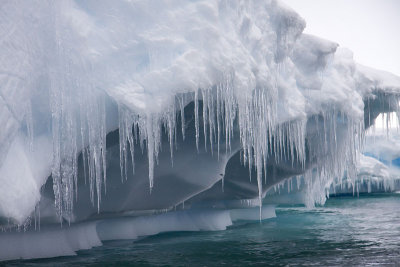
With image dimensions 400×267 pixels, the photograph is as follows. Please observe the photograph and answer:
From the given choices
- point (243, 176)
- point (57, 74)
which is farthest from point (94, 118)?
point (243, 176)

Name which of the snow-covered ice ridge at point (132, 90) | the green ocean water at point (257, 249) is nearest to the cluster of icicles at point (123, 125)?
the snow-covered ice ridge at point (132, 90)

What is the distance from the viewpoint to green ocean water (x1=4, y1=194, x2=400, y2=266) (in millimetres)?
6816

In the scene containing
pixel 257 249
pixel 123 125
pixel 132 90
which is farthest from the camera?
pixel 257 249

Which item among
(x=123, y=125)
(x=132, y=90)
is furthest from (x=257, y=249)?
(x=132, y=90)

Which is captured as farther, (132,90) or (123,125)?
(123,125)

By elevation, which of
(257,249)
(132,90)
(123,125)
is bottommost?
(257,249)

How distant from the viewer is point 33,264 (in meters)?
6.53

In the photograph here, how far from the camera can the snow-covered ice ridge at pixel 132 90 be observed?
504 centimetres

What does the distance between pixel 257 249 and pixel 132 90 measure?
13.3ft

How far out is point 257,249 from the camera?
8234 mm

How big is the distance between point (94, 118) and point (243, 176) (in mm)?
5854

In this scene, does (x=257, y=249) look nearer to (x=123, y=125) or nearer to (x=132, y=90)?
(x=123, y=125)

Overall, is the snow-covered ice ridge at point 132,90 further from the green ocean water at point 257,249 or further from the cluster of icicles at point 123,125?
the green ocean water at point 257,249

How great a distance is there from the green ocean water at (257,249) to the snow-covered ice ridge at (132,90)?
753mm
